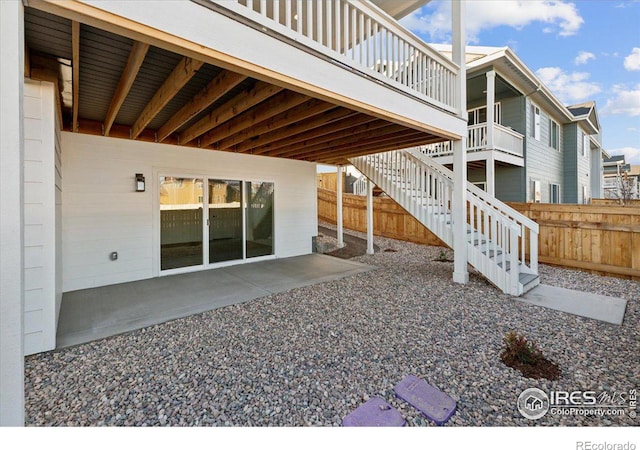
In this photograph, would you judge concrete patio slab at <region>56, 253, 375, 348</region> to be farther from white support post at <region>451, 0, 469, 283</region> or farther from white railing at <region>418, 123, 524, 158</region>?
white railing at <region>418, 123, 524, 158</region>

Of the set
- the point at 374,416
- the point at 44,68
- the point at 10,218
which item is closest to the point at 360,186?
the point at 44,68

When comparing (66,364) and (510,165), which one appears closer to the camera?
(66,364)

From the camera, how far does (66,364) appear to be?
101 inches

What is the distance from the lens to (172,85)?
9.93 feet

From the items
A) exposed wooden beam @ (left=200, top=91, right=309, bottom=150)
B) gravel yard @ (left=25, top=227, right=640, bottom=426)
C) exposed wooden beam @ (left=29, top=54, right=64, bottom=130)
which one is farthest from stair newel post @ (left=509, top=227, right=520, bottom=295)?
exposed wooden beam @ (left=29, top=54, right=64, bottom=130)

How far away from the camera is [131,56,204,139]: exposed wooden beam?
2.62 m

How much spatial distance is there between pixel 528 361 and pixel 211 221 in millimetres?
5569

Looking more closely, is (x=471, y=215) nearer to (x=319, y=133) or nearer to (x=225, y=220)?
(x=319, y=133)

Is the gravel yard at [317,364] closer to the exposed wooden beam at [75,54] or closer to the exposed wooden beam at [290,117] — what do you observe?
the exposed wooden beam at [290,117]

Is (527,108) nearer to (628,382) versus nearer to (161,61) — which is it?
(628,382)
